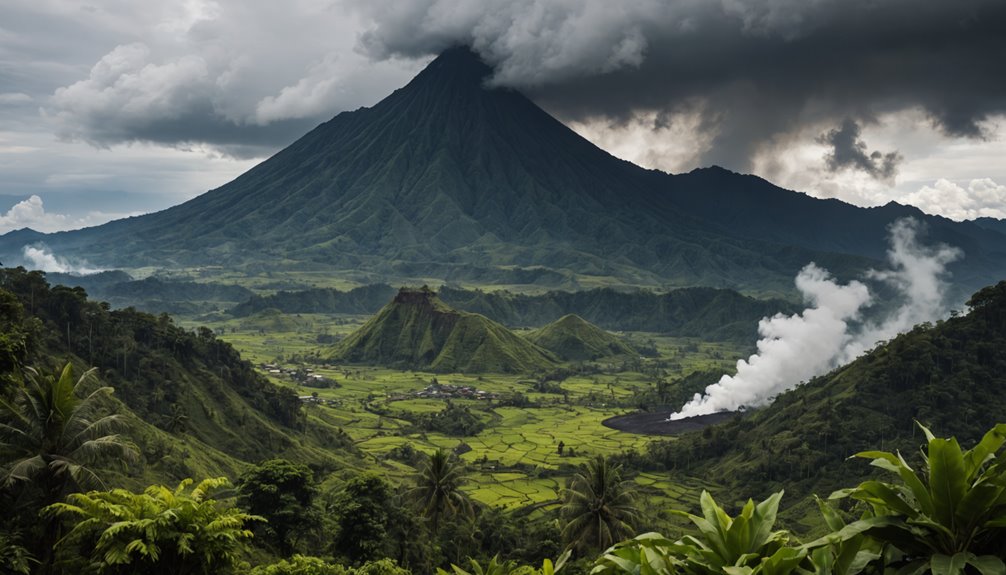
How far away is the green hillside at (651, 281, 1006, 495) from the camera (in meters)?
94.0

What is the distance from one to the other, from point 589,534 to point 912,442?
6725 centimetres

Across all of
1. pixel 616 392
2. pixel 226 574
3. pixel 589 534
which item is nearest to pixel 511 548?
pixel 589 534

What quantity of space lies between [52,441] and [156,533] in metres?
7.65

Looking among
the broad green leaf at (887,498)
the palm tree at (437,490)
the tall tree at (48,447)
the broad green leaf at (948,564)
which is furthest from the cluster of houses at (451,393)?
the broad green leaf at (948,564)

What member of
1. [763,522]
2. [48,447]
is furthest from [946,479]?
[48,447]

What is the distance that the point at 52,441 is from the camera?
24000 mm

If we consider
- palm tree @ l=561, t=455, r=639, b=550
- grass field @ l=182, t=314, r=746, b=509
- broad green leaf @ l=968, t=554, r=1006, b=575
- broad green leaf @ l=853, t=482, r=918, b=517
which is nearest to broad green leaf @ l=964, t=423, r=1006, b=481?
broad green leaf @ l=853, t=482, r=918, b=517

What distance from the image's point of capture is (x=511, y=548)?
2328 inches

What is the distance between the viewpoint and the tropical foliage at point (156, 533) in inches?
758

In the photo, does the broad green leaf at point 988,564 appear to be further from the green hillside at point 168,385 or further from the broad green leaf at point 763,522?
the green hillside at point 168,385

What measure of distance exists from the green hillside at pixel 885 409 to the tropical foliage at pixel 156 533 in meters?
87.0

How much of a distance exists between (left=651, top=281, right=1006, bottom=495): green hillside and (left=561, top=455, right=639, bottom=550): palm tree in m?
52.0

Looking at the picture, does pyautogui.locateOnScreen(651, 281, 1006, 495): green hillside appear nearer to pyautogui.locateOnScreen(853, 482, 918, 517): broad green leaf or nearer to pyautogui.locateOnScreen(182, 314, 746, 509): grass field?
pyautogui.locateOnScreen(182, 314, 746, 509): grass field

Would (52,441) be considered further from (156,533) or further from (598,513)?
(598,513)
